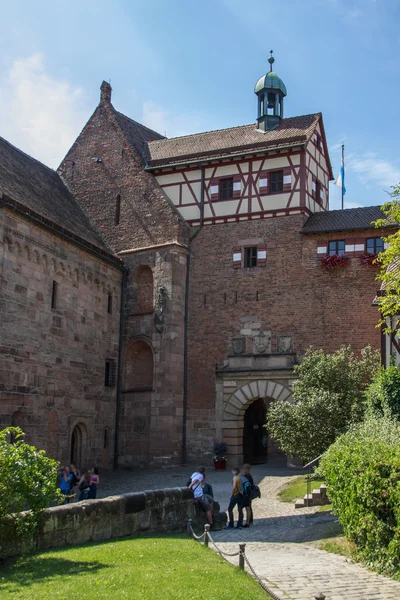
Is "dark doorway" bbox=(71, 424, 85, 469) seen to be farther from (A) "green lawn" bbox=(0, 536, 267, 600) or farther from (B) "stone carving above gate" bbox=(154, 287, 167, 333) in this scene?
(A) "green lawn" bbox=(0, 536, 267, 600)

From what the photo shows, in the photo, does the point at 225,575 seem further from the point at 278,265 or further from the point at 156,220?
the point at 156,220

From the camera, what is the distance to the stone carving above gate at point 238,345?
28.7m

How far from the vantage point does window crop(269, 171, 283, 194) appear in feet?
96.3

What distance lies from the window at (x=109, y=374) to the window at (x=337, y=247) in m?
9.60

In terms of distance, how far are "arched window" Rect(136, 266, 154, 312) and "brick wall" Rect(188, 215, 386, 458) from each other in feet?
5.46

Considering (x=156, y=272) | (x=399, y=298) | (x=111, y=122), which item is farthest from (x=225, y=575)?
(x=111, y=122)

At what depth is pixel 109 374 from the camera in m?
29.5

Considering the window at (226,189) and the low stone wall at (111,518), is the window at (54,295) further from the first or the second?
the low stone wall at (111,518)

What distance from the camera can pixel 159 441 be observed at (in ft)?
93.0

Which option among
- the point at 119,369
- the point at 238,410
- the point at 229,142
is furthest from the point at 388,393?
the point at 229,142

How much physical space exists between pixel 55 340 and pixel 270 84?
603 inches

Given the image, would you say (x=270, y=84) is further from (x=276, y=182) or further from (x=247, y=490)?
(x=247, y=490)

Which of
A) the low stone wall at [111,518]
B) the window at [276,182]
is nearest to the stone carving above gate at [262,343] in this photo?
the window at [276,182]

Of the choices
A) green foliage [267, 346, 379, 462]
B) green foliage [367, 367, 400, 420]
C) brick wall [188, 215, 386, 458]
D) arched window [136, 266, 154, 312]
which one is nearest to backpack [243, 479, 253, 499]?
green foliage [367, 367, 400, 420]
